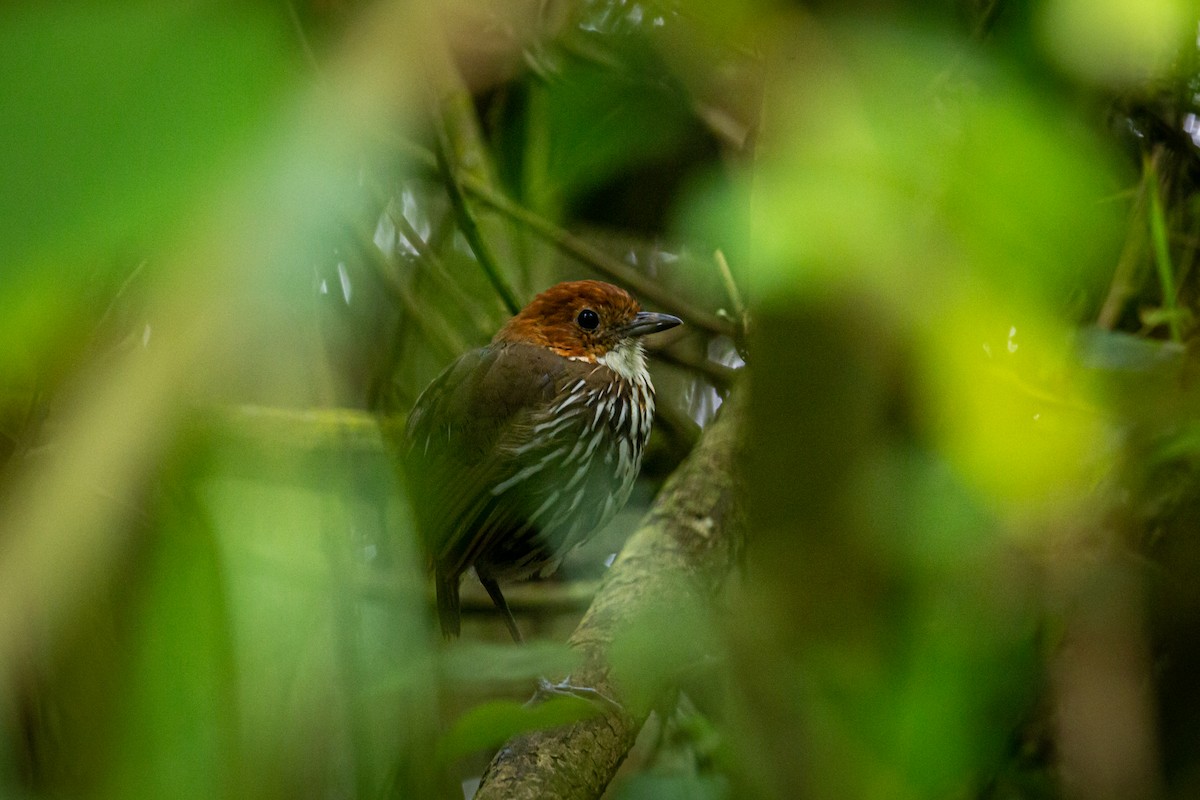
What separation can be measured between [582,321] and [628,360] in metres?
0.16

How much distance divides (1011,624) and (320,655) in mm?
916

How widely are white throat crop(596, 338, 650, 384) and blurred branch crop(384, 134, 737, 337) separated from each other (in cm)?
24

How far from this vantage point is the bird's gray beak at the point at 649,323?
2.77m

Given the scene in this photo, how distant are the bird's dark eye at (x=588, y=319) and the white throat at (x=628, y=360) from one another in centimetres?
7

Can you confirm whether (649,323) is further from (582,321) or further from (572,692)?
(572,692)

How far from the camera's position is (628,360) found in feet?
9.42

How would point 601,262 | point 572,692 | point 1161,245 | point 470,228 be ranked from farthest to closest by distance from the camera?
1. point 601,262
2. point 470,228
3. point 1161,245
4. point 572,692

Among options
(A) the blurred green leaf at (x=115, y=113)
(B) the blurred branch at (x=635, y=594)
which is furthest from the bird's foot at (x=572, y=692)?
(A) the blurred green leaf at (x=115, y=113)

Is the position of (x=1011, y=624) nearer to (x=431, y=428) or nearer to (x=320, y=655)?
(x=320, y=655)

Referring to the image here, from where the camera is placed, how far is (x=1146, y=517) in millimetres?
1983

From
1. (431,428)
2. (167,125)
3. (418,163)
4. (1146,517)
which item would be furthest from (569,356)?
(167,125)

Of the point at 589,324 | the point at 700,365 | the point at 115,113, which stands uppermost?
the point at 115,113

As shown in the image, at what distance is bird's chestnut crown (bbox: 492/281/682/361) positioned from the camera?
9.03 ft

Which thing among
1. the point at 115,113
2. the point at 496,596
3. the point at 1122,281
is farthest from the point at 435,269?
the point at 115,113
